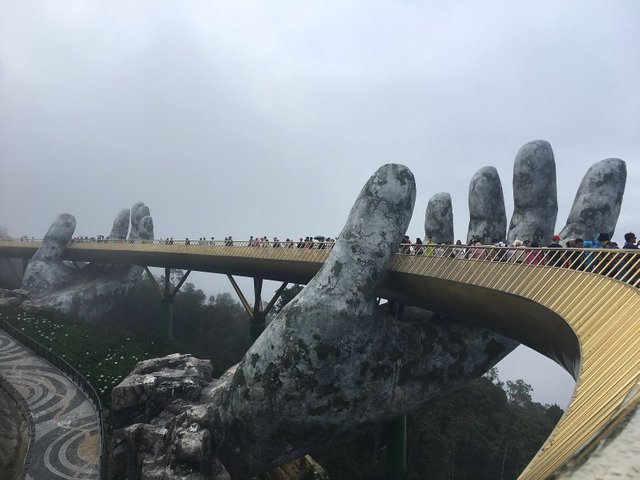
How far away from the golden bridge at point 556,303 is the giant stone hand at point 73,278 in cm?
2522

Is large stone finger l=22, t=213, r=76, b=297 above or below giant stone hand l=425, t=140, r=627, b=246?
below

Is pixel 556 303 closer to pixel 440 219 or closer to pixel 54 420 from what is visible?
pixel 440 219

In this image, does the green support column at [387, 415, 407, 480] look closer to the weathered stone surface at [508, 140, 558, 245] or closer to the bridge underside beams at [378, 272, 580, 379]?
the bridge underside beams at [378, 272, 580, 379]

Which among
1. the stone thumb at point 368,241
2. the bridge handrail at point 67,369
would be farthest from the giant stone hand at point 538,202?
the bridge handrail at point 67,369

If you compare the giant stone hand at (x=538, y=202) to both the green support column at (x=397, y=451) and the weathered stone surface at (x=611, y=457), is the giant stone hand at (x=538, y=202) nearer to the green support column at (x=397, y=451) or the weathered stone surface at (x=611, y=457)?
the green support column at (x=397, y=451)

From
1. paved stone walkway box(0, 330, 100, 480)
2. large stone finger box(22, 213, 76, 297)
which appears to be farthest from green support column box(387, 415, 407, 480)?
large stone finger box(22, 213, 76, 297)

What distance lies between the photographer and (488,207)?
838 inches

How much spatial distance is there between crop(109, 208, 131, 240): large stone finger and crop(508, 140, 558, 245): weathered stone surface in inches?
1812

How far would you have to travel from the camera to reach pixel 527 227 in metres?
19.5

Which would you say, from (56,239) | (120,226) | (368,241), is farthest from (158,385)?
(120,226)

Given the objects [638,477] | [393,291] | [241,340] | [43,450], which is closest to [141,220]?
[241,340]

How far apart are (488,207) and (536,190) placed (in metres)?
2.50

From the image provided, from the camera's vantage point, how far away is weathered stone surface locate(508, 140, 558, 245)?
1928cm

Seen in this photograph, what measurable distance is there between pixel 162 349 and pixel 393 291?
21.7 metres
